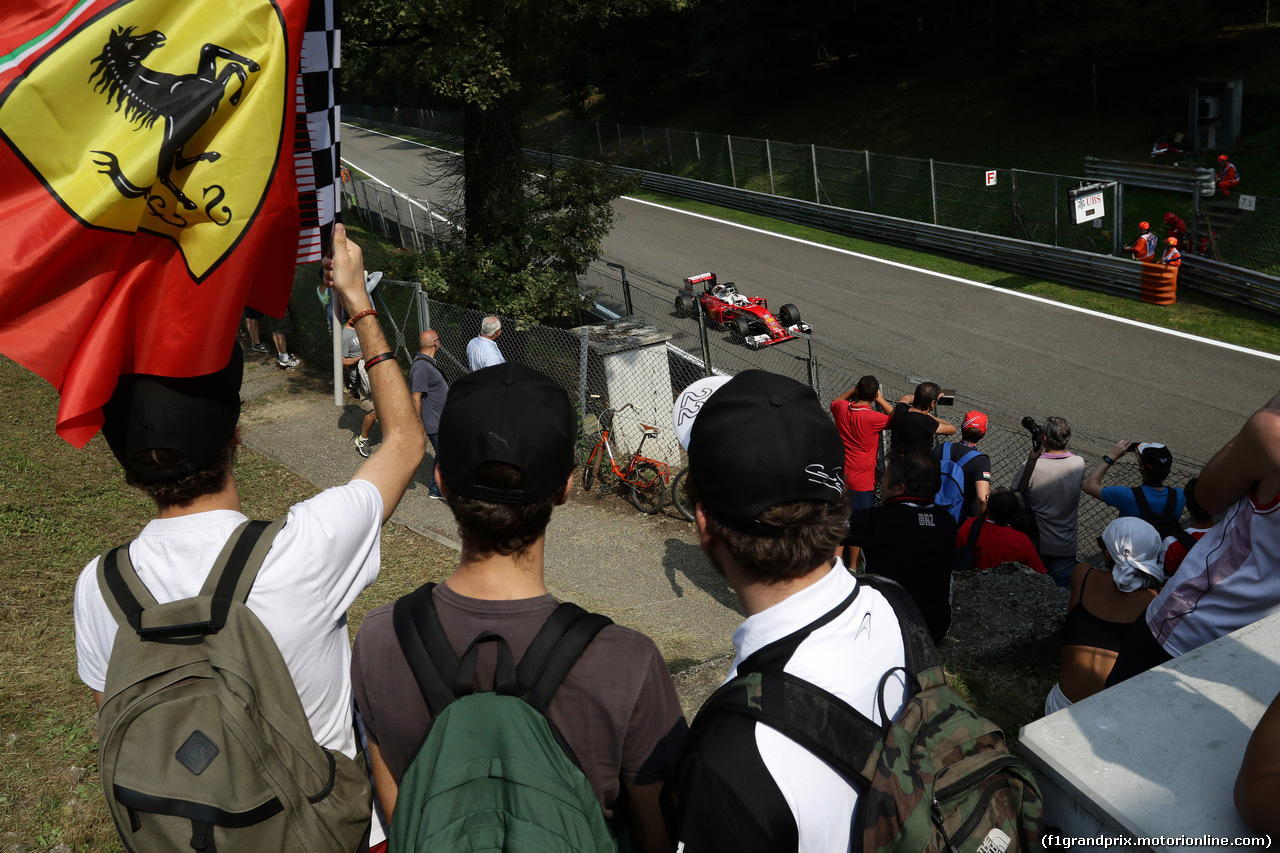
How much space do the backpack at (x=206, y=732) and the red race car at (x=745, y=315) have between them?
1368cm

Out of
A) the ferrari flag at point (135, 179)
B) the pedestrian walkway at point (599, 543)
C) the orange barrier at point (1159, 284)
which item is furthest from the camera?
the orange barrier at point (1159, 284)

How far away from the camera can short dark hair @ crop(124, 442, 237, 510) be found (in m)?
2.17

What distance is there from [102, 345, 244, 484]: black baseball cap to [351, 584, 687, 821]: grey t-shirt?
679mm

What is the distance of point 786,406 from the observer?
1977 mm

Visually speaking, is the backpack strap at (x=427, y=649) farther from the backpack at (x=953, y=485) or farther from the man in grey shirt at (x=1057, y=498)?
the backpack at (x=953, y=485)

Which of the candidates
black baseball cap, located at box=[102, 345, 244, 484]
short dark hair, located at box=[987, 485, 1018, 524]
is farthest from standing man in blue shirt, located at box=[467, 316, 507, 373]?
black baseball cap, located at box=[102, 345, 244, 484]

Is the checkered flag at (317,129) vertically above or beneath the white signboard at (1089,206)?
above

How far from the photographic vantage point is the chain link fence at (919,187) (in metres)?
18.2

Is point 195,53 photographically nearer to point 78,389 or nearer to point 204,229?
point 204,229

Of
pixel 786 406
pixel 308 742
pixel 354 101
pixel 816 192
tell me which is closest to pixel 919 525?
pixel 786 406

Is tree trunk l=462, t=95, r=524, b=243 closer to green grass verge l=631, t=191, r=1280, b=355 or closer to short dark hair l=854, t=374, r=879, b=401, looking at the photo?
short dark hair l=854, t=374, r=879, b=401

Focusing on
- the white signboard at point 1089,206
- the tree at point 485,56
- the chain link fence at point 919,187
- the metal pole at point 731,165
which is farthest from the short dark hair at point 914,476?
the metal pole at point 731,165

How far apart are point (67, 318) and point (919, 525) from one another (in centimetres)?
476

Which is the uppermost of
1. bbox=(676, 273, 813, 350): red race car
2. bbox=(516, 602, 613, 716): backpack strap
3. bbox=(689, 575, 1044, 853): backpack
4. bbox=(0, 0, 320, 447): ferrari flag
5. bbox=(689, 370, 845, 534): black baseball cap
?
bbox=(0, 0, 320, 447): ferrari flag
